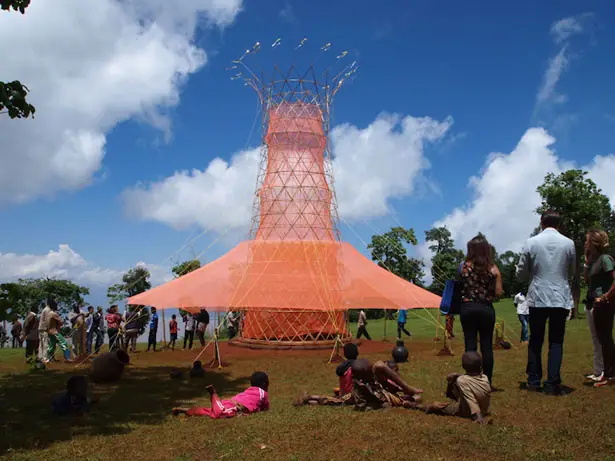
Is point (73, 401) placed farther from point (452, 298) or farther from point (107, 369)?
point (452, 298)

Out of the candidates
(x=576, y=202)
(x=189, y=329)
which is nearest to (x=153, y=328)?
(x=189, y=329)

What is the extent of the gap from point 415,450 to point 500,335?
9920 millimetres

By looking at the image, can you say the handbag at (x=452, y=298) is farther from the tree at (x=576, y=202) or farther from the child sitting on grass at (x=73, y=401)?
the tree at (x=576, y=202)

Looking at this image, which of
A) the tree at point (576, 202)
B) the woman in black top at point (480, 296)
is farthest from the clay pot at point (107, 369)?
the tree at point (576, 202)

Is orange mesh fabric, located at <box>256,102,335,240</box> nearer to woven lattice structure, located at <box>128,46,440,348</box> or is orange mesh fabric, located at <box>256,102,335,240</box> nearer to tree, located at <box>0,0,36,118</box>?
woven lattice structure, located at <box>128,46,440,348</box>

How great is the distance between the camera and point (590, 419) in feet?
15.6

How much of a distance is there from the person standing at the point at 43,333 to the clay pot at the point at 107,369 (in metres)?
2.33

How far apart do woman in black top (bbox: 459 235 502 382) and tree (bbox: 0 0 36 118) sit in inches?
211

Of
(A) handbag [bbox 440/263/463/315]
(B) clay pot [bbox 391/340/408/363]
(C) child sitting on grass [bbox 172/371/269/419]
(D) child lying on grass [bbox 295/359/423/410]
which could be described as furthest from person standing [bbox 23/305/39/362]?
(A) handbag [bbox 440/263/463/315]

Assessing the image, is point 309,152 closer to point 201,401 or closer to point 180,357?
point 180,357

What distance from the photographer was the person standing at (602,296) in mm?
5746

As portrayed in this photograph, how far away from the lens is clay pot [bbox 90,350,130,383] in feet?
29.9

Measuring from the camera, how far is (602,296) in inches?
225

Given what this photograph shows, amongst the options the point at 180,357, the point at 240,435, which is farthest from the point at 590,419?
the point at 180,357
